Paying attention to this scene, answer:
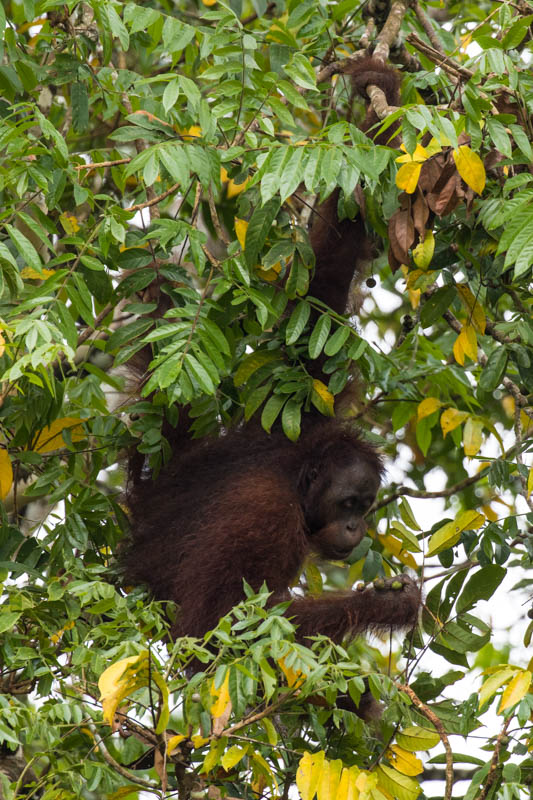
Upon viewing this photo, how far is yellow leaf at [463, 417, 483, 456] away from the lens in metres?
4.26

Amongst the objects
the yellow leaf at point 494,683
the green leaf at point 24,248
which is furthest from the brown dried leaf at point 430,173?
the yellow leaf at point 494,683

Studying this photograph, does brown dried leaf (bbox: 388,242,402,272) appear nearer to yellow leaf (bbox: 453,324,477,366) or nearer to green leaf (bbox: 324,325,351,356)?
green leaf (bbox: 324,325,351,356)

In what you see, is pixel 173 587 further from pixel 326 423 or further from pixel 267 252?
pixel 267 252

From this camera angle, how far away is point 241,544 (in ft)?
12.6

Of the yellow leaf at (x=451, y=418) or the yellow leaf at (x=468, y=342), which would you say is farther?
the yellow leaf at (x=451, y=418)

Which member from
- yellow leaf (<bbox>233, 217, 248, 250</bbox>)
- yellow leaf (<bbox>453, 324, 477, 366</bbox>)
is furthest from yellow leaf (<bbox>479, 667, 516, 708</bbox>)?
yellow leaf (<bbox>233, 217, 248, 250</bbox>)

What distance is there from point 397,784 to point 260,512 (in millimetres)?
1245

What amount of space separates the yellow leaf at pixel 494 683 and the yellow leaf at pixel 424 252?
50.6 inches

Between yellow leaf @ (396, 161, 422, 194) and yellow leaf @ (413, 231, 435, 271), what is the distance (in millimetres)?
221

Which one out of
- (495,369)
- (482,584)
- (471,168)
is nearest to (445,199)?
(471,168)

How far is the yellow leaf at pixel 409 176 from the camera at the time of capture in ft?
10.1

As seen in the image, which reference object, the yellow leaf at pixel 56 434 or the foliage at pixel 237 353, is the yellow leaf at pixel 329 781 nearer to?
the foliage at pixel 237 353

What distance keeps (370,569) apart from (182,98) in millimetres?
2128

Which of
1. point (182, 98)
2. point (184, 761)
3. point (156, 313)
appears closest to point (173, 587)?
point (156, 313)
